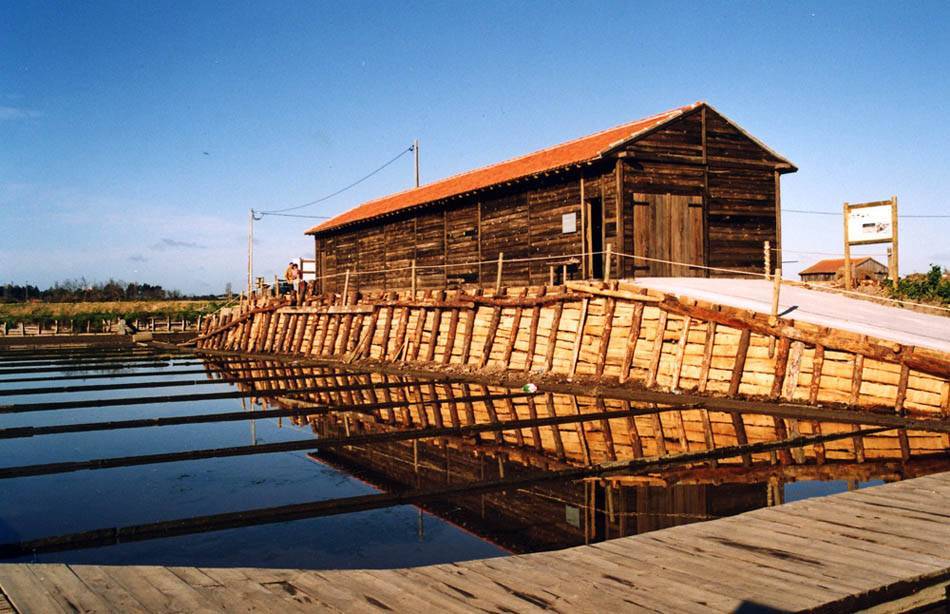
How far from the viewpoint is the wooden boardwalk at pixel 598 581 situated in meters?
4.48

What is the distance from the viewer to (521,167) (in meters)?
25.8

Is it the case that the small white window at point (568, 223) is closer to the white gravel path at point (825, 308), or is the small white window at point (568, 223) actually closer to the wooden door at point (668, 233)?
the wooden door at point (668, 233)

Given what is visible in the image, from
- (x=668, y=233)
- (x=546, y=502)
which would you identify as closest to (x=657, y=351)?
(x=668, y=233)

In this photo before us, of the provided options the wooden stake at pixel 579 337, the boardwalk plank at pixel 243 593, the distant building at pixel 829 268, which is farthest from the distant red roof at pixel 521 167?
the distant building at pixel 829 268

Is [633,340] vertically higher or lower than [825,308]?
lower

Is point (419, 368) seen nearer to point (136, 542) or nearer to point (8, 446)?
point (8, 446)

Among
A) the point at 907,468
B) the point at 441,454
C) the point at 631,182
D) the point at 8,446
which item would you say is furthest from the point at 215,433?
the point at 631,182

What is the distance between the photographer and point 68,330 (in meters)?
61.8

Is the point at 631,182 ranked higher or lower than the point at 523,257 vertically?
higher

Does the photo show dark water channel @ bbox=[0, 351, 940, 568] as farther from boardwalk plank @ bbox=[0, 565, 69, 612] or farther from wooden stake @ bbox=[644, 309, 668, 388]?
wooden stake @ bbox=[644, 309, 668, 388]

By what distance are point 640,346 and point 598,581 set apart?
1269cm

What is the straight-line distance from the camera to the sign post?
21.0 metres

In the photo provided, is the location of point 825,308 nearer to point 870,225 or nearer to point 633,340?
point 633,340

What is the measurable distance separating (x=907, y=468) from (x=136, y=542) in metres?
8.58
